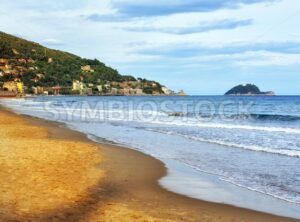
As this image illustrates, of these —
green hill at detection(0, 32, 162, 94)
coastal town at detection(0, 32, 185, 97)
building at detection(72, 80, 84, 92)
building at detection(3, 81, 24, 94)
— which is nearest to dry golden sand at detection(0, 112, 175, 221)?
building at detection(3, 81, 24, 94)

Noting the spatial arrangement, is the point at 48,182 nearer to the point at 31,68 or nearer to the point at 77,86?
the point at 31,68

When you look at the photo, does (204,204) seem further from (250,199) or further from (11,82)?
(11,82)

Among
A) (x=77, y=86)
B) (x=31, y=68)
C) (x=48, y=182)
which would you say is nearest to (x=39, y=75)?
(x=31, y=68)

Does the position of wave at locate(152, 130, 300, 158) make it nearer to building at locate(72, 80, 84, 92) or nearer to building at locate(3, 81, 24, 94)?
building at locate(3, 81, 24, 94)

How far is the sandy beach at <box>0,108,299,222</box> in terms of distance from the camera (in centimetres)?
731

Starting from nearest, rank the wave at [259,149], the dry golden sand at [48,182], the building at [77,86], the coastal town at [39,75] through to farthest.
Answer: the dry golden sand at [48,182] < the wave at [259,149] < the coastal town at [39,75] < the building at [77,86]

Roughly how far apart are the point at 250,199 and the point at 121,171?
4.15 m

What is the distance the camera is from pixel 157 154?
1568 cm

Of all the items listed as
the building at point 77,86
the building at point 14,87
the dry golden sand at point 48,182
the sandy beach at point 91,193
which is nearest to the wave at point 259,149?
the sandy beach at point 91,193

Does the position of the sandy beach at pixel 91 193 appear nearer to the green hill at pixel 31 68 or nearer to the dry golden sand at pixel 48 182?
the dry golden sand at pixel 48 182

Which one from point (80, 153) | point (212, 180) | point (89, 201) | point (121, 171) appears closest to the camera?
point (89, 201)

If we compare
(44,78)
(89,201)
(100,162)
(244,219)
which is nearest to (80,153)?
(100,162)

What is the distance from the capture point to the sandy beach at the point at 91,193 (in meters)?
7.31

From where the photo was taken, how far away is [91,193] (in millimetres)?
8883
